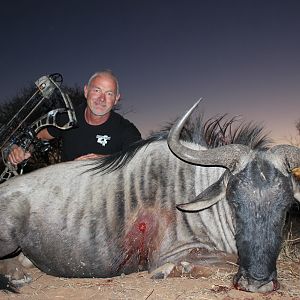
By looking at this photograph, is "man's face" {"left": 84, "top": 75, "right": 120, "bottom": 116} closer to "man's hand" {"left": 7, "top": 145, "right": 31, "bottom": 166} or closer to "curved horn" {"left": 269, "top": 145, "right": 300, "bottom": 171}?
"man's hand" {"left": 7, "top": 145, "right": 31, "bottom": 166}

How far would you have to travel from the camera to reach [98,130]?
15.7 feet

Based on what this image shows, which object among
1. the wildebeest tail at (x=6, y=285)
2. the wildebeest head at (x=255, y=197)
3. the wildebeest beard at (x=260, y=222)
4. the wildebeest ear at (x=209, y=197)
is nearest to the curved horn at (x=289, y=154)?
the wildebeest head at (x=255, y=197)

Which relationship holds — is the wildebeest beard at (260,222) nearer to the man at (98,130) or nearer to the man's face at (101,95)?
the man at (98,130)

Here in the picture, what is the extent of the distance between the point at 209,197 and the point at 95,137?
6.38 ft

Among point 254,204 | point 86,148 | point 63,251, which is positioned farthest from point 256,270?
point 86,148

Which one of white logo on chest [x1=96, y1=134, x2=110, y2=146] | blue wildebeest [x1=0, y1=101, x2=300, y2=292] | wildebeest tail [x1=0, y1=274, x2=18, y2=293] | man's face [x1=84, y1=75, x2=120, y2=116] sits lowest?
wildebeest tail [x1=0, y1=274, x2=18, y2=293]

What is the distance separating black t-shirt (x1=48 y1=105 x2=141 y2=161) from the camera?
471 centimetres

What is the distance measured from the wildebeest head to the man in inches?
63.9

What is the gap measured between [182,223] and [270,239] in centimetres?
79

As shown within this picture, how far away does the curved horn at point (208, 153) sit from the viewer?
3121 mm

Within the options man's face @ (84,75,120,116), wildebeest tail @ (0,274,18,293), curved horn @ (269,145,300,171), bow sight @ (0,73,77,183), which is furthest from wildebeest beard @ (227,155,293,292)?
man's face @ (84,75,120,116)

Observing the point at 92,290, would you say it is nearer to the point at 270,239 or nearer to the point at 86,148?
the point at 270,239

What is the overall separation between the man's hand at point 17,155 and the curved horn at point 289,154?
2.40m

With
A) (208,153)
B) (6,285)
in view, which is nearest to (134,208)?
(208,153)
